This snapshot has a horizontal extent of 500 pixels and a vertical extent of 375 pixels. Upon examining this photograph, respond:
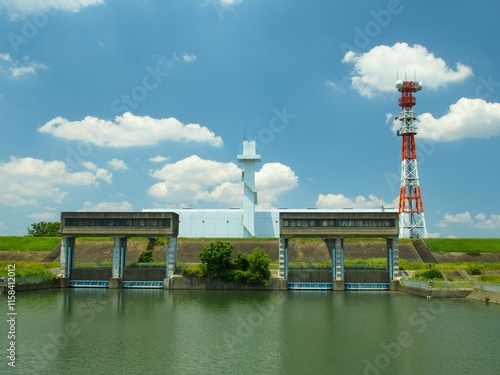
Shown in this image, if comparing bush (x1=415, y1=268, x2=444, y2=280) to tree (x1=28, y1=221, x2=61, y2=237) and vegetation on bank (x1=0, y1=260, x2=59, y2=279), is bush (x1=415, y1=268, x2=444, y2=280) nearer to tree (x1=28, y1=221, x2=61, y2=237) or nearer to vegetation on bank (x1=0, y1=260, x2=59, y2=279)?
vegetation on bank (x1=0, y1=260, x2=59, y2=279)

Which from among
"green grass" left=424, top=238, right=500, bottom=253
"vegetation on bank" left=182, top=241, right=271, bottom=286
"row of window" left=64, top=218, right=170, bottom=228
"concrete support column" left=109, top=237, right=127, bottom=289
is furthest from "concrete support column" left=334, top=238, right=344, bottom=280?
"green grass" left=424, top=238, right=500, bottom=253

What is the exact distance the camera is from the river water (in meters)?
22.3

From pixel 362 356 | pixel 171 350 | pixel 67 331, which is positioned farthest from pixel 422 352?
pixel 67 331

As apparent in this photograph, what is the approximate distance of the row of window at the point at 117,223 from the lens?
185 ft

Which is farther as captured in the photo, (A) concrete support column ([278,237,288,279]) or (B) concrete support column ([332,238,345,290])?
(A) concrete support column ([278,237,288,279])

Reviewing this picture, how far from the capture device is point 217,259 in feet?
175

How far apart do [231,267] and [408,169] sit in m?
47.9

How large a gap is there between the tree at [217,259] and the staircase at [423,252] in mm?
35979

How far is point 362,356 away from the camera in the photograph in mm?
24016

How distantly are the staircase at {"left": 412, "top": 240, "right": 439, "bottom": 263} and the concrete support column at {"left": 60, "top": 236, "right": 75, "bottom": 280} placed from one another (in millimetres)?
53971

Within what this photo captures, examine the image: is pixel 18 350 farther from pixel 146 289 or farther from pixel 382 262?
pixel 382 262

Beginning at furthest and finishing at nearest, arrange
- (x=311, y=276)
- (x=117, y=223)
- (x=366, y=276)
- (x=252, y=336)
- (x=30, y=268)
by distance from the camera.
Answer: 1. (x=30, y=268)
2. (x=117, y=223)
3. (x=311, y=276)
4. (x=366, y=276)
5. (x=252, y=336)

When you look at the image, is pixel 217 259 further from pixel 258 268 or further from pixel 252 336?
pixel 252 336

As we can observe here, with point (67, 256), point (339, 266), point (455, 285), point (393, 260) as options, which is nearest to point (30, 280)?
point (67, 256)
